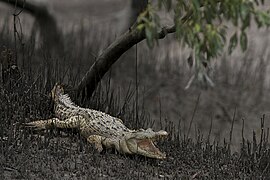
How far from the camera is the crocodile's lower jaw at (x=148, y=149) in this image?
686 cm

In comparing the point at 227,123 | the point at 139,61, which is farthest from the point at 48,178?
the point at 139,61

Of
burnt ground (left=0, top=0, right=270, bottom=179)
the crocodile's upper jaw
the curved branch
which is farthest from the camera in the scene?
the curved branch

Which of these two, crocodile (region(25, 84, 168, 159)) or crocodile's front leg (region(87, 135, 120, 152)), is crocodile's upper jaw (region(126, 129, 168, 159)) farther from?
crocodile's front leg (region(87, 135, 120, 152))

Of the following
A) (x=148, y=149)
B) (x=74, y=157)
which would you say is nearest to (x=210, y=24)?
(x=148, y=149)

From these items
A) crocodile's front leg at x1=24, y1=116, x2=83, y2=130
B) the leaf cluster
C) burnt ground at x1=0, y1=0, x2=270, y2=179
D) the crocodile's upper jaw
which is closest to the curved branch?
burnt ground at x1=0, y1=0, x2=270, y2=179

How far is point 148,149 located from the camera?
6.94 meters

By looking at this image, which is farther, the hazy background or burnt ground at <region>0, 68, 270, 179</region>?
the hazy background

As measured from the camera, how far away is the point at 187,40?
4.86 m

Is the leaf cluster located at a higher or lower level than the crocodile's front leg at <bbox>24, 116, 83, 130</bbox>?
higher

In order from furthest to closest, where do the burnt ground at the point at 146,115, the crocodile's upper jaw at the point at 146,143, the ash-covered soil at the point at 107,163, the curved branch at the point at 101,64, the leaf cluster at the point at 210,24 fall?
the curved branch at the point at 101,64 < the crocodile's upper jaw at the point at 146,143 < the burnt ground at the point at 146,115 < the ash-covered soil at the point at 107,163 < the leaf cluster at the point at 210,24

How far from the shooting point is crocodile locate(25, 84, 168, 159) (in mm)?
6926

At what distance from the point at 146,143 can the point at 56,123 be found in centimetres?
109

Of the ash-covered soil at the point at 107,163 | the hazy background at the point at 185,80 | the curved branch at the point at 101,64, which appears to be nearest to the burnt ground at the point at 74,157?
the ash-covered soil at the point at 107,163

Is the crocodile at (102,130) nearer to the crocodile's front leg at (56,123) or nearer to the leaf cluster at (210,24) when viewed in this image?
the crocodile's front leg at (56,123)
